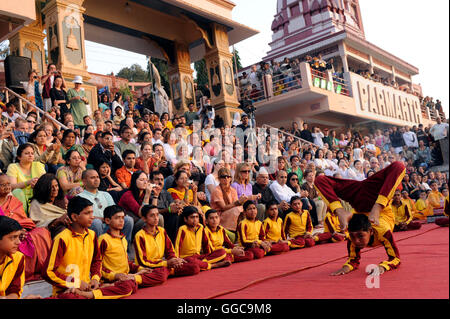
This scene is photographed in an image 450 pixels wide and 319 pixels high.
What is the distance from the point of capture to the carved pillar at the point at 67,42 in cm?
956

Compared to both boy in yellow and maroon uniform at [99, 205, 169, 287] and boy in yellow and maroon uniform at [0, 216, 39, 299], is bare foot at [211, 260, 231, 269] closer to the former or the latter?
boy in yellow and maroon uniform at [99, 205, 169, 287]

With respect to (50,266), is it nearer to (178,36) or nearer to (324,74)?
(178,36)

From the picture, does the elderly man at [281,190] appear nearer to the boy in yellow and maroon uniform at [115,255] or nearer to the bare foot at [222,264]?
the bare foot at [222,264]

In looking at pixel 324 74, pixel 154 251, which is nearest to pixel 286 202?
pixel 154 251

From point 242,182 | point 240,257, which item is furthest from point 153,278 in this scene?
point 242,182

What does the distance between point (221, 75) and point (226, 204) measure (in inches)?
326

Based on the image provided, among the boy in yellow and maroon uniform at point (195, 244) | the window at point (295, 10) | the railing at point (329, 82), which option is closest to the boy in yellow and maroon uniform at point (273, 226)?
the boy in yellow and maroon uniform at point (195, 244)

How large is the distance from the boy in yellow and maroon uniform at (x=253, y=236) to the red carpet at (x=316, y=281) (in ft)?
2.67

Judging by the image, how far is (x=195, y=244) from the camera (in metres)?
4.94

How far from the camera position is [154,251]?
4.39 m

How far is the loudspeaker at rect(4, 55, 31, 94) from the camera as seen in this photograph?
834 cm

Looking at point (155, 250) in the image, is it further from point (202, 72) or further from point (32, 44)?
point (202, 72)
